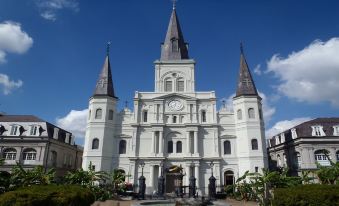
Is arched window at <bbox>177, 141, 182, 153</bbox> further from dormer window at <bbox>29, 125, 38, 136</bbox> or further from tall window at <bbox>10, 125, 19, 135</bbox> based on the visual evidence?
tall window at <bbox>10, 125, 19, 135</bbox>

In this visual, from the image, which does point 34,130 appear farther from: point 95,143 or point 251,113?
point 251,113

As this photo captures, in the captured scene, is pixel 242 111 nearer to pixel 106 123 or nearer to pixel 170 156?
pixel 170 156

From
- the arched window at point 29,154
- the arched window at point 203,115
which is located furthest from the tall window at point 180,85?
the arched window at point 29,154

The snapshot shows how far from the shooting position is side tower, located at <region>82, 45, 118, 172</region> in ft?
119

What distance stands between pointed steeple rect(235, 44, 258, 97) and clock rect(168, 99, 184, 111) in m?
7.80

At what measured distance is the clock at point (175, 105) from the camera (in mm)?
39438

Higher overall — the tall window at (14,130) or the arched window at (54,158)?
the tall window at (14,130)

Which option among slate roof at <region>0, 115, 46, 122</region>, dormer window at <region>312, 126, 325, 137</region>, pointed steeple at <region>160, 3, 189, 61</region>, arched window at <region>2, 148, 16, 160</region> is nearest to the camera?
arched window at <region>2, 148, 16, 160</region>

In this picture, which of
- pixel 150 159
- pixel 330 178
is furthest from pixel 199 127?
pixel 330 178

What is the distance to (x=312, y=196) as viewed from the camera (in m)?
13.6

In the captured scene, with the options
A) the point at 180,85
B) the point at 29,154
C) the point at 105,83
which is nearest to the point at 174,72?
the point at 180,85

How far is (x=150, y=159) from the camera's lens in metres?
36.4

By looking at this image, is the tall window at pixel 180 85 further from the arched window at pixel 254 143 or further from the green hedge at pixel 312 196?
the green hedge at pixel 312 196

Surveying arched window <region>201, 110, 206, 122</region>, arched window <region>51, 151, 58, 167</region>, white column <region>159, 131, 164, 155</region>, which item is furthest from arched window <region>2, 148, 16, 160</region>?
arched window <region>201, 110, 206, 122</region>
